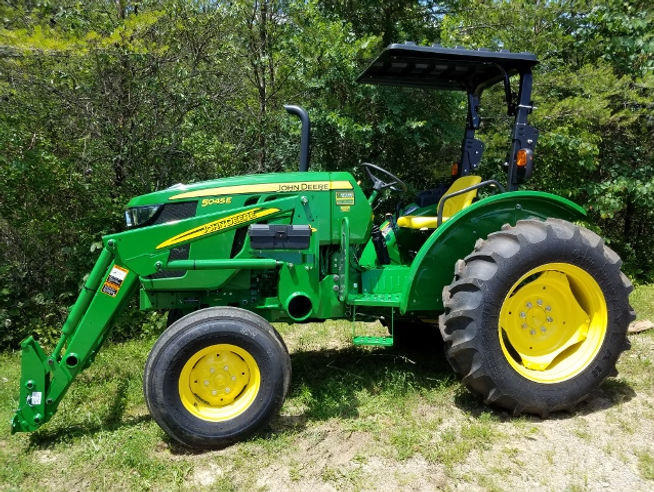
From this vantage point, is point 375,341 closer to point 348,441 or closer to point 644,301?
point 348,441

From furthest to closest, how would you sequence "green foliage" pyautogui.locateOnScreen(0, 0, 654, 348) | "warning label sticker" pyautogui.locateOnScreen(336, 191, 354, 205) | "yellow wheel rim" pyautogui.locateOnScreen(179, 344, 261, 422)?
"green foliage" pyautogui.locateOnScreen(0, 0, 654, 348)
"warning label sticker" pyautogui.locateOnScreen(336, 191, 354, 205)
"yellow wheel rim" pyautogui.locateOnScreen(179, 344, 261, 422)

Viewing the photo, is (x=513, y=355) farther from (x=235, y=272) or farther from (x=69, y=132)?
(x=69, y=132)

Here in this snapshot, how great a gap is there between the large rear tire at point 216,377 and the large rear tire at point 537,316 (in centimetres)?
114

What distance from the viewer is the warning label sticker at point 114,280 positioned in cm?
325

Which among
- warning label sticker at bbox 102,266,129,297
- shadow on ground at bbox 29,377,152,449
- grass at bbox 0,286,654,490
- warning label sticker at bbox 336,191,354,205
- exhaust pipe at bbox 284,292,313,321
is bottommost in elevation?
shadow on ground at bbox 29,377,152,449

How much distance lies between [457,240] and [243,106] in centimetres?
453

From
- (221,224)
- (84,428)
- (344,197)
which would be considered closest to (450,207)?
(344,197)

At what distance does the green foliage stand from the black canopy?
174cm

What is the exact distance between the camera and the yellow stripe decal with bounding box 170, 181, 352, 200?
3.43m

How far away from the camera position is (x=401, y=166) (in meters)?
6.77

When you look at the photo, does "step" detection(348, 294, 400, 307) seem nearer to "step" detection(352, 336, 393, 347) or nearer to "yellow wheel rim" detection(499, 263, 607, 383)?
"step" detection(352, 336, 393, 347)

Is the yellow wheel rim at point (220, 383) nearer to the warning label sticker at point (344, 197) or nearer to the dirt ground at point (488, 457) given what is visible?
the dirt ground at point (488, 457)

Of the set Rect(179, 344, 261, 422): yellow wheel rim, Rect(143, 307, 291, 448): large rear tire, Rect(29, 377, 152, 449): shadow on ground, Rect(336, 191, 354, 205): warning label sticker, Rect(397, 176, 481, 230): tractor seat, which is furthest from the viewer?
Rect(397, 176, 481, 230): tractor seat

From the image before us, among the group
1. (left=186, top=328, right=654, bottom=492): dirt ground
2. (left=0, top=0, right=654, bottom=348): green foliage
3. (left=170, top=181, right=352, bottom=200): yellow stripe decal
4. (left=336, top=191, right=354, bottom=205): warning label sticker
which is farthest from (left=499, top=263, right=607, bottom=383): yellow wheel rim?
(left=0, top=0, right=654, bottom=348): green foliage
